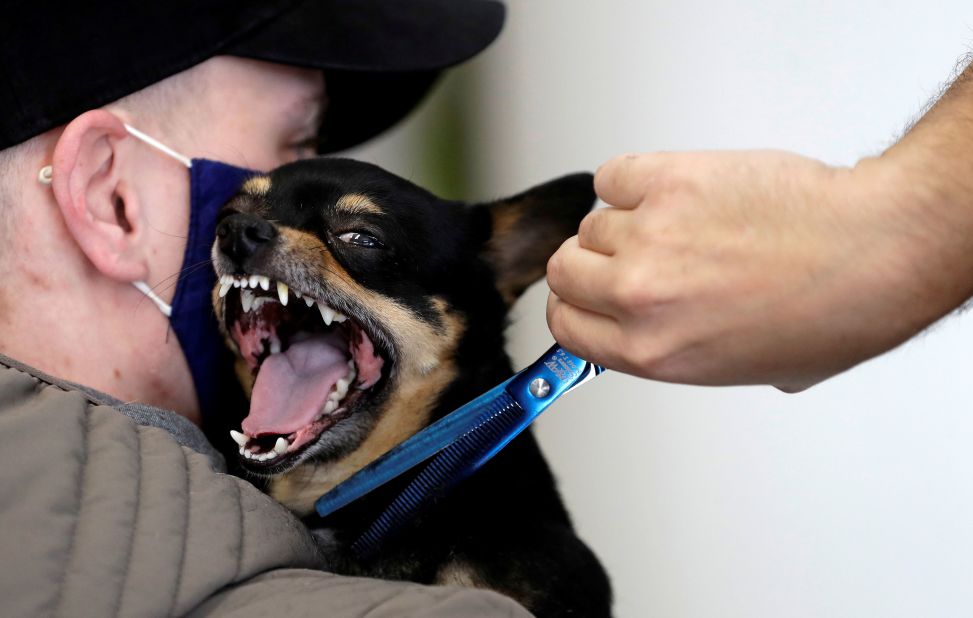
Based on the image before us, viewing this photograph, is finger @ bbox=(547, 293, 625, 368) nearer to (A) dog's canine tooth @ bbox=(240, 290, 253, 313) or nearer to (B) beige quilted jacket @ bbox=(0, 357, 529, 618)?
(B) beige quilted jacket @ bbox=(0, 357, 529, 618)

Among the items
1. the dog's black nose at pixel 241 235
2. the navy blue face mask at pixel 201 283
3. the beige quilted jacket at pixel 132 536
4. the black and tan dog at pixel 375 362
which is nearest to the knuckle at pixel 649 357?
the beige quilted jacket at pixel 132 536

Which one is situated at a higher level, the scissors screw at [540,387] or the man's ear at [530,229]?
the scissors screw at [540,387]

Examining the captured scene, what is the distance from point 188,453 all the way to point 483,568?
42 cm

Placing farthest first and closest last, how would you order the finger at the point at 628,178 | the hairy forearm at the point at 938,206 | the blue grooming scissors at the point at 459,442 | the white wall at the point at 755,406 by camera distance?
the white wall at the point at 755,406 → the blue grooming scissors at the point at 459,442 → the finger at the point at 628,178 → the hairy forearm at the point at 938,206

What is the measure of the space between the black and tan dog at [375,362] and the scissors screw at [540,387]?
0.27m

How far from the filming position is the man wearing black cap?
0.69m

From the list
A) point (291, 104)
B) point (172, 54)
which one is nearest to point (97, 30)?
point (172, 54)

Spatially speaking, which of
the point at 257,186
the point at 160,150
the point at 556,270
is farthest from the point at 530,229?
the point at 556,270

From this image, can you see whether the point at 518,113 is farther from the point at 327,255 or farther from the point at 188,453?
the point at 188,453

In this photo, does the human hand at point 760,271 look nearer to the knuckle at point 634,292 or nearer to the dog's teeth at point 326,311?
the knuckle at point 634,292

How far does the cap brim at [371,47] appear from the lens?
1223 millimetres

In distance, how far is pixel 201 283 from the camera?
1.23m

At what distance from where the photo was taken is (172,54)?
1117 millimetres

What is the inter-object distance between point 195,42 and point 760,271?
832 mm
